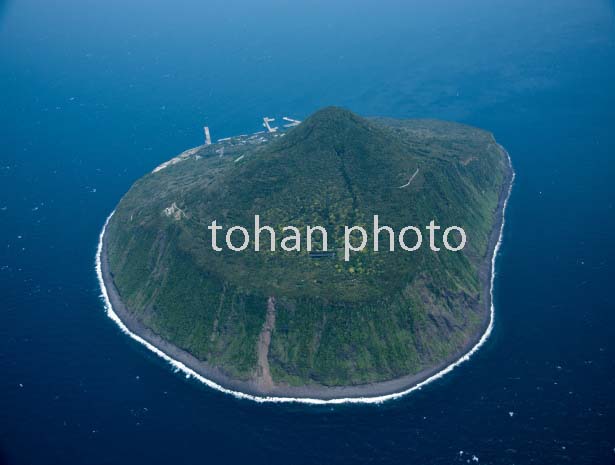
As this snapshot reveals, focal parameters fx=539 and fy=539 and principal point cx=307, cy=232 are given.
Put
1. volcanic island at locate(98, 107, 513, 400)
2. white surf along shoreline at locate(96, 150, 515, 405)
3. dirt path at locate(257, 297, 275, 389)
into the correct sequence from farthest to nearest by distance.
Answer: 1. volcanic island at locate(98, 107, 513, 400)
2. dirt path at locate(257, 297, 275, 389)
3. white surf along shoreline at locate(96, 150, 515, 405)

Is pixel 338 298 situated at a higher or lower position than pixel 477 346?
higher

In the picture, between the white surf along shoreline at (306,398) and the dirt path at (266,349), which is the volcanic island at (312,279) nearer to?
the dirt path at (266,349)

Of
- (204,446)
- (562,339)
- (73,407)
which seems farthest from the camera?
(562,339)

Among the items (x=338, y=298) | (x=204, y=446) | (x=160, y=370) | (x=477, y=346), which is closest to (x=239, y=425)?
(x=204, y=446)

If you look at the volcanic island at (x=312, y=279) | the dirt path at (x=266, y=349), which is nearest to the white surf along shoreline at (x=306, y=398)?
the volcanic island at (x=312, y=279)

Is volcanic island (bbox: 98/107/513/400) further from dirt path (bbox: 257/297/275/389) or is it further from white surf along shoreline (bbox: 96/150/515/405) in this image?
white surf along shoreline (bbox: 96/150/515/405)

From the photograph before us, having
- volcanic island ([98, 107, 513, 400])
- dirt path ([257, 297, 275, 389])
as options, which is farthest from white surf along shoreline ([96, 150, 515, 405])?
dirt path ([257, 297, 275, 389])

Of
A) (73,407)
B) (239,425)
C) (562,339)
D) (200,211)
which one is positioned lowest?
(562,339)

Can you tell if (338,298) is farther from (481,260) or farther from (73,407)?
(73,407)
